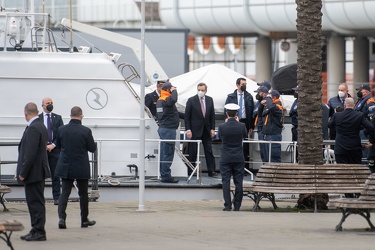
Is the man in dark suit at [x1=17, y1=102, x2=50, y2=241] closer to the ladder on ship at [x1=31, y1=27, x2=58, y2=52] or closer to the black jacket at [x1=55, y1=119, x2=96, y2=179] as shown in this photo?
A: the black jacket at [x1=55, y1=119, x2=96, y2=179]

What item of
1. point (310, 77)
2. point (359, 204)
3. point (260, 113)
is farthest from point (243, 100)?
point (359, 204)

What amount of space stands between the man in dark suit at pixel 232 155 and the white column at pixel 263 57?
1658 inches

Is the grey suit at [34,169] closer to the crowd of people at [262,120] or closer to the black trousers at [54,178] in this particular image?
the black trousers at [54,178]

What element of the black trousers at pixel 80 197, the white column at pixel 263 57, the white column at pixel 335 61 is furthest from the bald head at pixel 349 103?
the white column at pixel 263 57

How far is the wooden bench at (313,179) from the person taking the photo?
60.3 ft

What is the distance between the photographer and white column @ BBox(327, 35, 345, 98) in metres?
55.8

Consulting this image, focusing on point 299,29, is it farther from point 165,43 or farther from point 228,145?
point 165,43

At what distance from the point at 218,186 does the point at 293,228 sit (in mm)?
5186

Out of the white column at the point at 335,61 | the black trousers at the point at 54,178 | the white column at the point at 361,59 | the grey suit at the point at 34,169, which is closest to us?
the grey suit at the point at 34,169

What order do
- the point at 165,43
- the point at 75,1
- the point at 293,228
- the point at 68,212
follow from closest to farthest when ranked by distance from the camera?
the point at 293,228 → the point at 68,212 → the point at 165,43 → the point at 75,1

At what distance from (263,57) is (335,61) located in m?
5.97

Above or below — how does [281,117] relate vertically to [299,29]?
below

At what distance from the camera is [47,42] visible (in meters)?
23.2

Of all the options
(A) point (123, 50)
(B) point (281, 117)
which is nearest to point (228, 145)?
(B) point (281, 117)
